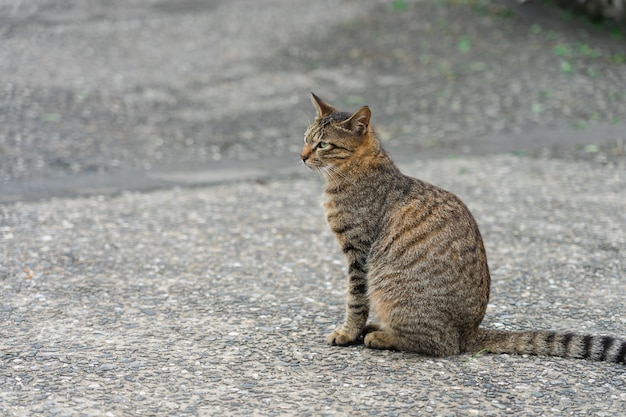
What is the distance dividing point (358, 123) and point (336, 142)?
19 cm

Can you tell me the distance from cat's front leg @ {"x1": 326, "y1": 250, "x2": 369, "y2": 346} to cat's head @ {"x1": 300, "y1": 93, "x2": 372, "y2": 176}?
58 centimetres

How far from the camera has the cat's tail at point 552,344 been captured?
4695 millimetres

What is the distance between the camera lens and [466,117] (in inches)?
424

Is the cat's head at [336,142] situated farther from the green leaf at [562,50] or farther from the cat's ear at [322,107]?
the green leaf at [562,50]

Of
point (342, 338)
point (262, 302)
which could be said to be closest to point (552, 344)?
point (342, 338)

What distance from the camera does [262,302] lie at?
5812mm

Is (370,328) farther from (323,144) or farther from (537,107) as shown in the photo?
(537,107)

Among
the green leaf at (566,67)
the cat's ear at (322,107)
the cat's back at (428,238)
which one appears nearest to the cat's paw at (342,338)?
the cat's back at (428,238)

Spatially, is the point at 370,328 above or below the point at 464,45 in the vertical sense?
below

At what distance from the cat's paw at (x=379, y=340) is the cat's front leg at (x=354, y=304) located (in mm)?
99


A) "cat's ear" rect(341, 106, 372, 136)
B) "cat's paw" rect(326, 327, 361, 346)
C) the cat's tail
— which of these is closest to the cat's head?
"cat's ear" rect(341, 106, 372, 136)

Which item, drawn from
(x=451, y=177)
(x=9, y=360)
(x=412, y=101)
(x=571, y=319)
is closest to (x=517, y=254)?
(x=571, y=319)

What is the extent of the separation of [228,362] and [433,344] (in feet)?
4.06

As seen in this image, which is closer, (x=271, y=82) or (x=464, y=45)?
(x=271, y=82)
